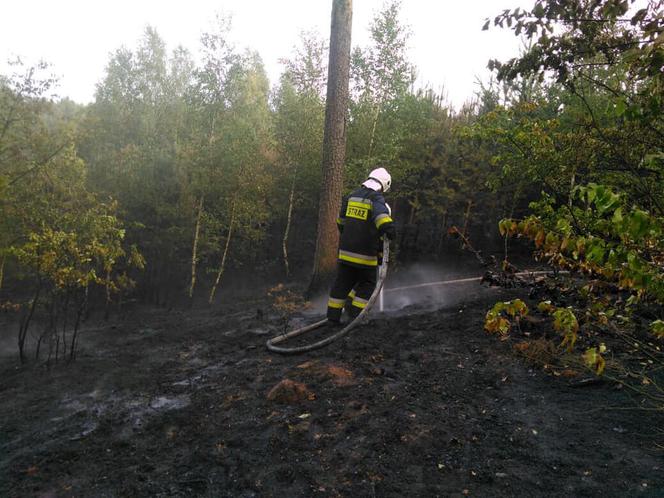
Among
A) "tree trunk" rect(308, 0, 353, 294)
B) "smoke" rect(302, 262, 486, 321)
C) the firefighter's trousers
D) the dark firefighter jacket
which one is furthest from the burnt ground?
"tree trunk" rect(308, 0, 353, 294)

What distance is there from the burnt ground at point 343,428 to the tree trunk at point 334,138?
12.7 ft

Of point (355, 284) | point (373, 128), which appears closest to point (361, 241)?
point (355, 284)

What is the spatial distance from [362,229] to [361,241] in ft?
0.55

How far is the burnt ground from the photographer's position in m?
2.97

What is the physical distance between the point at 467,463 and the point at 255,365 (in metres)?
3.13

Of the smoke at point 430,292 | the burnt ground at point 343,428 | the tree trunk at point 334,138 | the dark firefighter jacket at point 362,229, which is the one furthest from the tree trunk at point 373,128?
the burnt ground at point 343,428

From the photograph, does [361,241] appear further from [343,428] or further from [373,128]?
[373,128]

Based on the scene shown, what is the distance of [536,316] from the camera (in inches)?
229

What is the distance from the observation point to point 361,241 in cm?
620

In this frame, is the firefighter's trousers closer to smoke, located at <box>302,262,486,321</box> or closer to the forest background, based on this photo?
smoke, located at <box>302,262,486,321</box>

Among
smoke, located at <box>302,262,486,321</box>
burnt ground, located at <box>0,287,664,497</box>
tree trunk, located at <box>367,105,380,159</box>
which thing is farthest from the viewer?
tree trunk, located at <box>367,105,380,159</box>

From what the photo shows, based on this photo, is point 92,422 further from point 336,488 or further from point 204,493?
point 336,488

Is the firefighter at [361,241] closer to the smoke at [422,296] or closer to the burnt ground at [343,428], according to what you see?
the burnt ground at [343,428]

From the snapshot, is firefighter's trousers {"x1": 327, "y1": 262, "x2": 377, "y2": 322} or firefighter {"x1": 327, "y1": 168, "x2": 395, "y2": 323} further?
firefighter's trousers {"x1": 327, "y1": 262, "x2": 377, "y2": 322}
